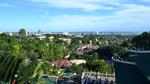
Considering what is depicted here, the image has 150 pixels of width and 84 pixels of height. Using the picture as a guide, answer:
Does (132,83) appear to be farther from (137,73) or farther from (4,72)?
(4,72)

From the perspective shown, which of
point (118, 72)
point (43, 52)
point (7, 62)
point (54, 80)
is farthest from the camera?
point (43, 52)

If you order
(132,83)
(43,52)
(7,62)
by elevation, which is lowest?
(43,52)

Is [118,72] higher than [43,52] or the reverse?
higher

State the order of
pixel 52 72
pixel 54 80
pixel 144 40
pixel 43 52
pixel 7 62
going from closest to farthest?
1. pixel 7 62
2. pixel 54 80
3. pixel 52 72
4. pixel 144 40
5. pixel 43 52

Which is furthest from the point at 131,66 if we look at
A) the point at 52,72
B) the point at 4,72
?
the point at 52,72

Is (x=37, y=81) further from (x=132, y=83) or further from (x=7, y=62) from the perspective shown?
(x=132, y=83)

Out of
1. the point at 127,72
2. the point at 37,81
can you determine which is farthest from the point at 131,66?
the point at 37,81

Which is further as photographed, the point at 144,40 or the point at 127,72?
the point at 144,40
